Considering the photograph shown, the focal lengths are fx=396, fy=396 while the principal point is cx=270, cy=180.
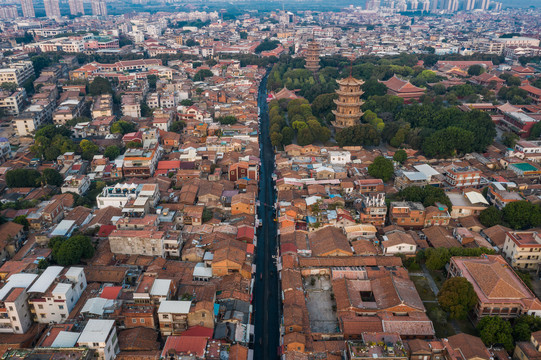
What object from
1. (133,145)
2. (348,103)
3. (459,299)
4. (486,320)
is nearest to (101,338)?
(459,299)

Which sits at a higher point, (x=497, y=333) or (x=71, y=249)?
(x=71, y=249)

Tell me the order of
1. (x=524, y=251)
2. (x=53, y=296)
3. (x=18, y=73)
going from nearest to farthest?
(x=53, y=296), (x=524, y=251), (x=18, y=73)

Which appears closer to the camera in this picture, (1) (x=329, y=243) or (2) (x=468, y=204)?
(1) (x=329, y=243)

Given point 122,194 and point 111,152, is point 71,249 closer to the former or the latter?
point 122,194

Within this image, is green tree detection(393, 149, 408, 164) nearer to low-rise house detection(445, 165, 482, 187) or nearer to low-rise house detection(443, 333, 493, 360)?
low-rise house detection(445, 165, 482, 187)

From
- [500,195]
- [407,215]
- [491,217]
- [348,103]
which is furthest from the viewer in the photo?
[348,103]

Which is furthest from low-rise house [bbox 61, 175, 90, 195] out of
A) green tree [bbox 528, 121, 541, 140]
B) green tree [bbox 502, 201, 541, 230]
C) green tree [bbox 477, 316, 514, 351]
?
green tree [bbox 528, 121, 541, 140]
